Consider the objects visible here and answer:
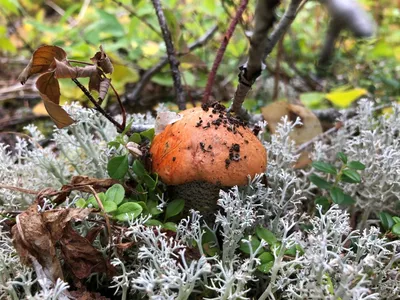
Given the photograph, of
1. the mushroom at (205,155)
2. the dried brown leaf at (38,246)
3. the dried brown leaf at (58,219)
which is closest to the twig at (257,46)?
the mushroom at (205,155)

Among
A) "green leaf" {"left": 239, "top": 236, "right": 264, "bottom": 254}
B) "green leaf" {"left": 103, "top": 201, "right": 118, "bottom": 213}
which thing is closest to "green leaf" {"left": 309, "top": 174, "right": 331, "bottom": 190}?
"green leaf" {"left": 239, "top": 236, "right": 264, "bottom": 254}

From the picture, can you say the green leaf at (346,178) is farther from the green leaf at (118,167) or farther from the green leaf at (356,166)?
the green leaf at (118,167)

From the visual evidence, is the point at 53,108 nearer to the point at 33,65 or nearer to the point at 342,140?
the point at 33,65

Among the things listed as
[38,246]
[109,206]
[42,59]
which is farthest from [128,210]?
[42,59]

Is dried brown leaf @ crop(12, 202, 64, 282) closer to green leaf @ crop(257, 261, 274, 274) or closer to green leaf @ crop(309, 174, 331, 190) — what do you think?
green leaf @ crop(257, 261, 274, 274)

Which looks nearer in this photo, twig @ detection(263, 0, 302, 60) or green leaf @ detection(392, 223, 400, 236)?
twig @ detection(263, 0, 302, 60)

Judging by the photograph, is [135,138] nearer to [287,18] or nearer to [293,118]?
[287,18]

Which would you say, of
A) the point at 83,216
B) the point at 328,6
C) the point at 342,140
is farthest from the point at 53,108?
the point at 342,140
